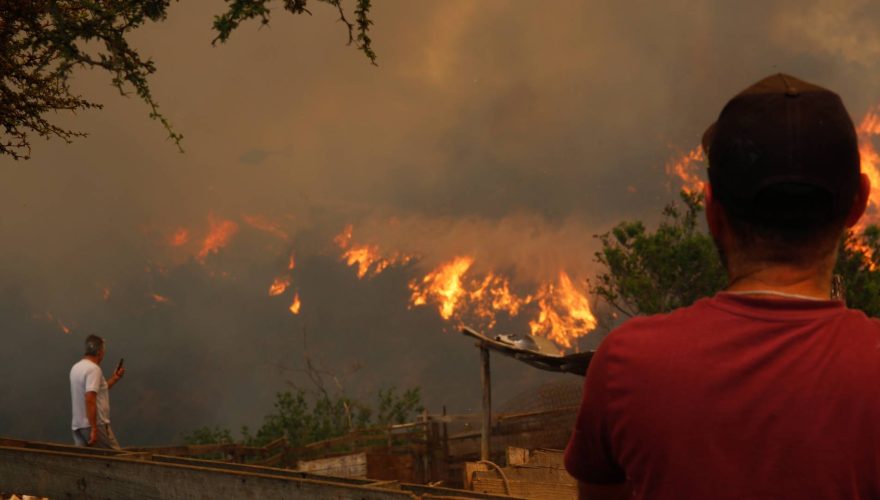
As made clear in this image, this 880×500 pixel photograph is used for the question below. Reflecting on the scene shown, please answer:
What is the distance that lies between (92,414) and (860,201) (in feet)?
31.1

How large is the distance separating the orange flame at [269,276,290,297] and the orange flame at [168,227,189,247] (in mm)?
14462

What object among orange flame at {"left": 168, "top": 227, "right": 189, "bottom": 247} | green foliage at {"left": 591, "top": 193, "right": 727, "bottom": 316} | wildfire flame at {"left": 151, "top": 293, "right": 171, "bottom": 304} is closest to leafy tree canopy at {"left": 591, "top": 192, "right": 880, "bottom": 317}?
green foliage at {"left": 591, "top": 193, "right": 727, "bottom": 316}

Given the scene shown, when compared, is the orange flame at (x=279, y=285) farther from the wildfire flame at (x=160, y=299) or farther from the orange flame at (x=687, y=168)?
the orange flame at (x=687, y=168)

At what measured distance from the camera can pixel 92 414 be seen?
9.98 m

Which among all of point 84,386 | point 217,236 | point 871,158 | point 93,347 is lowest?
point 84,386

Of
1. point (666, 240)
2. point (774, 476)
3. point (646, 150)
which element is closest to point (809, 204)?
point (774, 476)

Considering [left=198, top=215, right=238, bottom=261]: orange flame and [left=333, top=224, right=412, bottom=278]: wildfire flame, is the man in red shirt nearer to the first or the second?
[left=198, top=215, right=238, bottom=261]: orange flame

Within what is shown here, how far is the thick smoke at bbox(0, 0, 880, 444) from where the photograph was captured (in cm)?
12006

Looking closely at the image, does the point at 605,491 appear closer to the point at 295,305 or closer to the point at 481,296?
the point at 481,296

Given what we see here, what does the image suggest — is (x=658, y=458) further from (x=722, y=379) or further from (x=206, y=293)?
(x=206, y=293)

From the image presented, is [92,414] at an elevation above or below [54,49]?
below

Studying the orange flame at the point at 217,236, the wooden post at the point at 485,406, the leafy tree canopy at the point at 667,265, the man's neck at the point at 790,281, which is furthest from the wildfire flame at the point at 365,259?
the man's neck at the point at 790,281

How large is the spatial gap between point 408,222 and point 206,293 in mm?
30318

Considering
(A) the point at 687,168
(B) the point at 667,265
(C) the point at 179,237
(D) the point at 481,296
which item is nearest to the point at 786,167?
(B) the point at 667,265
